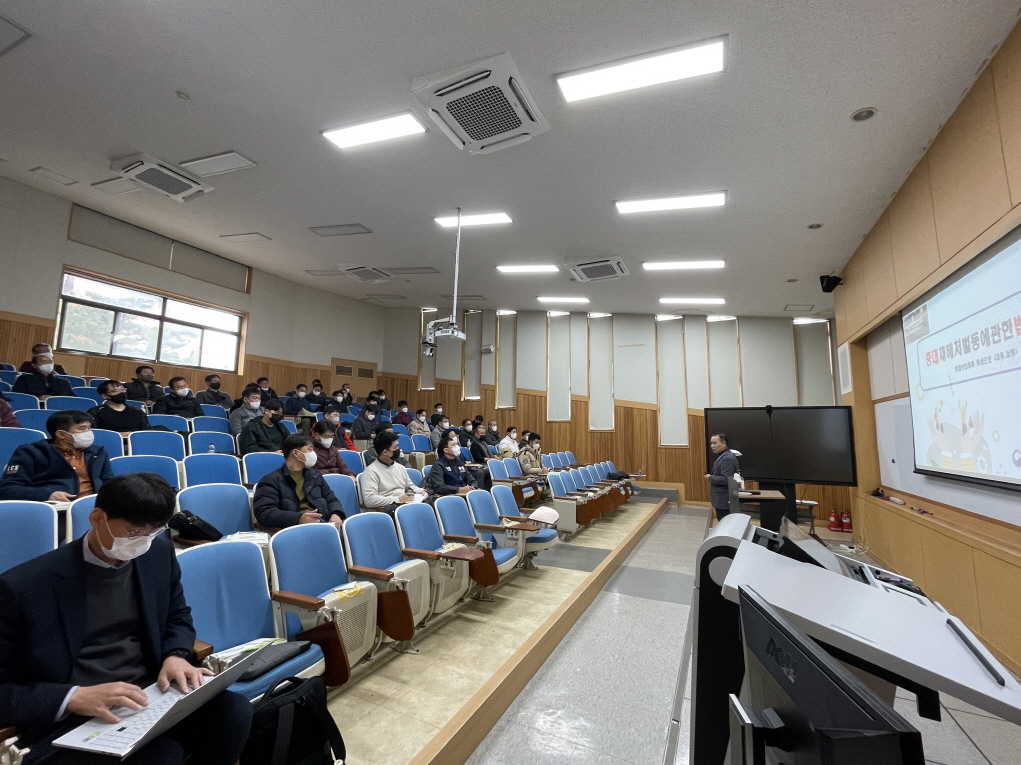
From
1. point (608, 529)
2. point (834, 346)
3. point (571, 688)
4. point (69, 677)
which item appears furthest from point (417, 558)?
point (834, 346)

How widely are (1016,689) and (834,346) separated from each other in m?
9.27

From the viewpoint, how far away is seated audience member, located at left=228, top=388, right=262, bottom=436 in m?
5.50

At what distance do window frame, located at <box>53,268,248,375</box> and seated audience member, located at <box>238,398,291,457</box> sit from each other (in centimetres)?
376

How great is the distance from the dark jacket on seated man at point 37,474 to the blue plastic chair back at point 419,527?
1.81 metres

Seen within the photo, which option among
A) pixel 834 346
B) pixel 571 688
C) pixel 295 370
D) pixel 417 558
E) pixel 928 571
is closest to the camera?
pixel 571 688

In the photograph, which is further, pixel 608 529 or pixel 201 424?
pixel 608 529

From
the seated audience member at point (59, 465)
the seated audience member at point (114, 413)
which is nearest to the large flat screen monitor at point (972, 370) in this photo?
the seated audience member at point (59, 465)

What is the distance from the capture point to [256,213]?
5750 millimetres

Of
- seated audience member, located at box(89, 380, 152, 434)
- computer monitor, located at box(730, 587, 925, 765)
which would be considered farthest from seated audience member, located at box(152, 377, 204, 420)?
computer monitor, located at box(730, 587, 925, 765)

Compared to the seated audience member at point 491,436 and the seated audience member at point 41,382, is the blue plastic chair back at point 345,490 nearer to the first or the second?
the seated audience member at point 41,382

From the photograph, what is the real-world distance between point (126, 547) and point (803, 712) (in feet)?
5.34

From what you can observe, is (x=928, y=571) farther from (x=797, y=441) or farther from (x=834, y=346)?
(x=834, y=346)

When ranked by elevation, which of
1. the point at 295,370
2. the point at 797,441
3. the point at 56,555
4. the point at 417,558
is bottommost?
the point at 417,558

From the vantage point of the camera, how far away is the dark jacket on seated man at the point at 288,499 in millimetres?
2738
